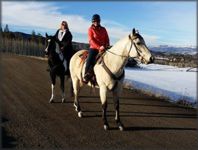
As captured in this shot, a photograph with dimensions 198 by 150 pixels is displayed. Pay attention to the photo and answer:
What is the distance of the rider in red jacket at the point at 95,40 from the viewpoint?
1052cm

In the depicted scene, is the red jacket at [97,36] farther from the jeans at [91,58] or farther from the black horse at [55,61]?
the black horse at [55,61]

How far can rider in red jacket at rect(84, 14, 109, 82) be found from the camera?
34.5 feet

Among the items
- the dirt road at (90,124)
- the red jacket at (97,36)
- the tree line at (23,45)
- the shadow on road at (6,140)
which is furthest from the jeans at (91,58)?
the tree line at (23,45)

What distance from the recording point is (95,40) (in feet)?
34.8

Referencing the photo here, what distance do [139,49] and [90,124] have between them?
228cm

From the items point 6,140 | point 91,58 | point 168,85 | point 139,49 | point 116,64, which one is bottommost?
point 6,140

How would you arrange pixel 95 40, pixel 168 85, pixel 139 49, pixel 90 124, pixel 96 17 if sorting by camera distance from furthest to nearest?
pixel 168 85, pixel 95 40, pixel 96 17, pixel 90 124, pixel 139 49

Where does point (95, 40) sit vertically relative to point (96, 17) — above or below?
below

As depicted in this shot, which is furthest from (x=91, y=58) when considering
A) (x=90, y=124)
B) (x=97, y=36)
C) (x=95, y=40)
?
(x=90, y=124)

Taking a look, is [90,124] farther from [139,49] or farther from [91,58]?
[139,49]

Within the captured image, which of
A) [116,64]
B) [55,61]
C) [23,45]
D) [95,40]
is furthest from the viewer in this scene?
[23,45]

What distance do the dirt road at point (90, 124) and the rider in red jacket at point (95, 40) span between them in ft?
4.81

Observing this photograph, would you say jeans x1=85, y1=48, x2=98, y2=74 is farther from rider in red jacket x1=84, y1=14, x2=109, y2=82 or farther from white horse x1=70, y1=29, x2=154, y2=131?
white horse x1=70, y1=29, x2=154, y2=131

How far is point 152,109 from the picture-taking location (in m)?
12.8
